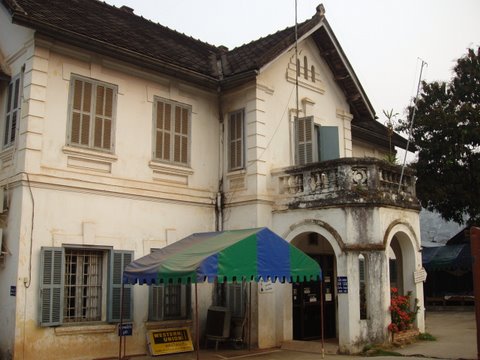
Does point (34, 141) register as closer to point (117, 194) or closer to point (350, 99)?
Result: point (117, 194)

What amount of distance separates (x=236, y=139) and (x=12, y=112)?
17.3 ft

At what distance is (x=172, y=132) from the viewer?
1302 cm

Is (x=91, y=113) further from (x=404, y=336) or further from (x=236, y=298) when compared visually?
(x=404, y=336)

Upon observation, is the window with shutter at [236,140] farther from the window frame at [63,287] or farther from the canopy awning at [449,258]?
the canopy awning at [449,258]

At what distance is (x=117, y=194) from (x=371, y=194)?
555cm

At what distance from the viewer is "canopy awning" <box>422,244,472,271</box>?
933 inches

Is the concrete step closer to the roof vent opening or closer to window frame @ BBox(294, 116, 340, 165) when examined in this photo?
window frame @ BBox(294, 116, 340, 165)

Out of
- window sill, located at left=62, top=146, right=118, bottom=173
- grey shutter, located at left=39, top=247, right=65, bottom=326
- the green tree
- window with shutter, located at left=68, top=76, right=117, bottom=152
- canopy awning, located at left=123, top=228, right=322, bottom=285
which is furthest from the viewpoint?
the green tree

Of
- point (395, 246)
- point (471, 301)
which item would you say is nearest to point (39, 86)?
point (395, 246)

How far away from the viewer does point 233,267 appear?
9.28 meters

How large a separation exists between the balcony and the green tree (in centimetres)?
919

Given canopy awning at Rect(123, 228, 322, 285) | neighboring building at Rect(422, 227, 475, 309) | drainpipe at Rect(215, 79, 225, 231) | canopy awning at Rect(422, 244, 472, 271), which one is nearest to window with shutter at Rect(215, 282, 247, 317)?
drainpipe at Rect(215, 79, 225, 231)

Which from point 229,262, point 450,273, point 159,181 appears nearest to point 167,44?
point 159,181

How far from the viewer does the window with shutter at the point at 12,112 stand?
11.2m
